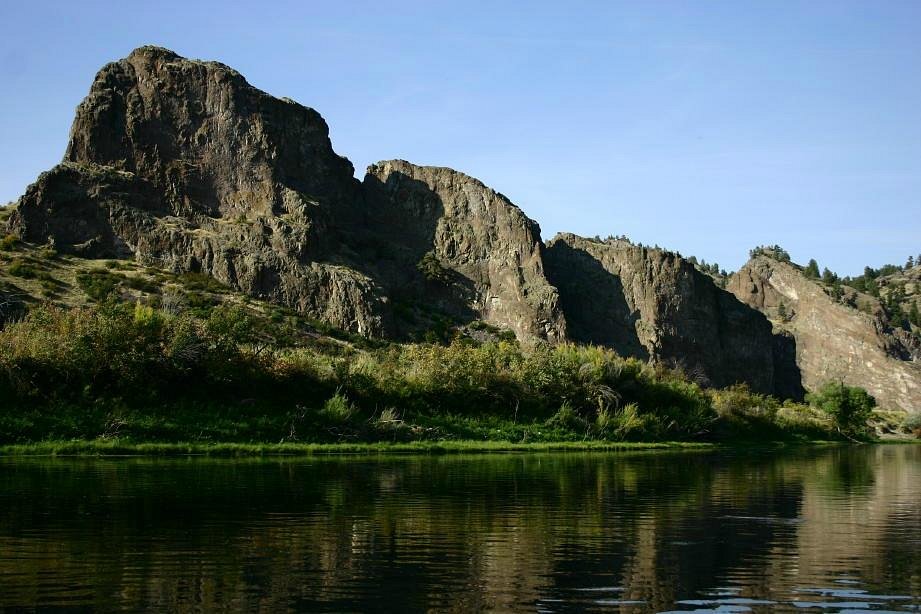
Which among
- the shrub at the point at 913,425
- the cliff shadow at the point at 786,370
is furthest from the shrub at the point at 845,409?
the cliff shadow at the point at 786,370

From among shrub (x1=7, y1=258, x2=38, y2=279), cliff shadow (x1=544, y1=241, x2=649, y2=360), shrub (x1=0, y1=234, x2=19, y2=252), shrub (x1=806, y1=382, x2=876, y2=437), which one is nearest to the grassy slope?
shrub (x1=806, y1=382, x2=876, y2=437)

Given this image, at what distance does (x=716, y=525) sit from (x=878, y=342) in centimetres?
15887

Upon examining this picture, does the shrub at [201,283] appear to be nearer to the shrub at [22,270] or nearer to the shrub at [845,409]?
the shrub at [22,270]

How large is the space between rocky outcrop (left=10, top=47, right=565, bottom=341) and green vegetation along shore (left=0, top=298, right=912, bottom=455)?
44545 millimetres

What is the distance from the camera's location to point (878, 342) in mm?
Answer: 166750

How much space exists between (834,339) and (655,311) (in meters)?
49.8

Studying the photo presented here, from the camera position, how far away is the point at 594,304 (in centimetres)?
13912

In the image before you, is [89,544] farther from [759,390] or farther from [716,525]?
[759,390]

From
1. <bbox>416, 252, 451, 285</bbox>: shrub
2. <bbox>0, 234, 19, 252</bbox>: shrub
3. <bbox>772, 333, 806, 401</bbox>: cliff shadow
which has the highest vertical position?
<bbox>416, 252, 451, 285</bbox>: shrub

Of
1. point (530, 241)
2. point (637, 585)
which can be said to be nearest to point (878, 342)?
point (530, 241)

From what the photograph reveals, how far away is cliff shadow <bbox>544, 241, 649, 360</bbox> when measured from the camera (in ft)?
443

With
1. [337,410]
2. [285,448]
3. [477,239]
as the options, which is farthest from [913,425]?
[285,448]

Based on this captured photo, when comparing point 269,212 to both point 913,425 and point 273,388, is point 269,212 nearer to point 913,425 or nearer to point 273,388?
point 273,388

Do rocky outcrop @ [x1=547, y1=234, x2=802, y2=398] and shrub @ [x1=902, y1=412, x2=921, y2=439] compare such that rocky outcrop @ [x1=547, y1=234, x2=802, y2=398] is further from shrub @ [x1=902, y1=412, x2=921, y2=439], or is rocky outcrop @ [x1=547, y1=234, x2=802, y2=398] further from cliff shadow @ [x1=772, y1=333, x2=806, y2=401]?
shrub @ [x1=902, y1=412, x2=921, y2=439]
